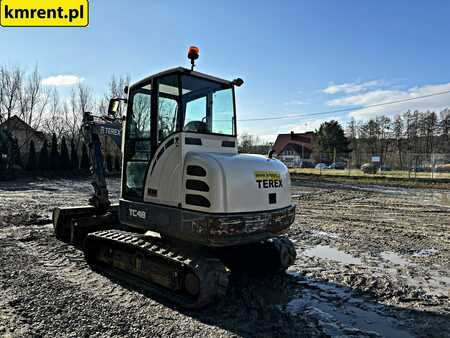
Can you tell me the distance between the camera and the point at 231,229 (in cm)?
391

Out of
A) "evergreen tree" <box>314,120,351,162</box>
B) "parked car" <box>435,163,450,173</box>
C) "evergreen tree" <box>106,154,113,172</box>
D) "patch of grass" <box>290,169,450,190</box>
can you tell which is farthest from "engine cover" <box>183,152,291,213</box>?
"evergreen tree" <box>314,120,351,162</box>

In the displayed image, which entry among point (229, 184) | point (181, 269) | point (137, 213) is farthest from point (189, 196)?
point (137, 213)

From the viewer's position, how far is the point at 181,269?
4094 millimetres

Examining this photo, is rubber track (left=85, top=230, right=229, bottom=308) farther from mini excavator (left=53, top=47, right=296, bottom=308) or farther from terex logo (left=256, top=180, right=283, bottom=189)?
terex logo (left=256, top=180, right=283, bottom=189)

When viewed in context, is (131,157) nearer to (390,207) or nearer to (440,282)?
(440,282)

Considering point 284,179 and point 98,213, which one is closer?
point 284,179

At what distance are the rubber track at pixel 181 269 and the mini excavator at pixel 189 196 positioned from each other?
1 cm

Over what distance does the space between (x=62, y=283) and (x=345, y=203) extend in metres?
11.1

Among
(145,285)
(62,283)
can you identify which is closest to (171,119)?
(145,285)

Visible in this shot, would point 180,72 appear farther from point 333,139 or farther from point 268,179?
point 333,139

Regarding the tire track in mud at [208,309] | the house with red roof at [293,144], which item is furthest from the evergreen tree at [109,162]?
the house with red roof at [293,144]

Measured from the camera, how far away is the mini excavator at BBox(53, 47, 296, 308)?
3932mm

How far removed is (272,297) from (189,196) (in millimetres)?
1714

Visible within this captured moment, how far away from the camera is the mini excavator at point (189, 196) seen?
12.9ft
